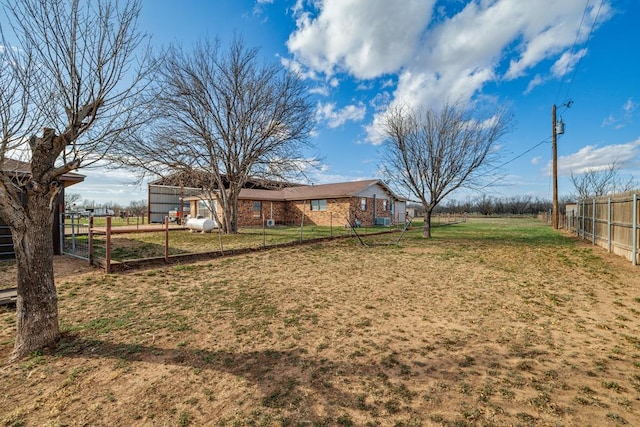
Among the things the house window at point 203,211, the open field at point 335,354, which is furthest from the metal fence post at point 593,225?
the house window at point 203,211

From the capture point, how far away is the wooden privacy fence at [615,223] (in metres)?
7.49

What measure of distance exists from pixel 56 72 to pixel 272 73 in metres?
13.7

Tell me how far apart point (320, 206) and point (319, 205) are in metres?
0.14

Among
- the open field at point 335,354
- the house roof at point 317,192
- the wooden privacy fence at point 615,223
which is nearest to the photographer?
the open field at point 335,354

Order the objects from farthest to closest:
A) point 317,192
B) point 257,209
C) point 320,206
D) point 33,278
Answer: point 317,192 < point 320,206 < point 257,209 < point 33,278

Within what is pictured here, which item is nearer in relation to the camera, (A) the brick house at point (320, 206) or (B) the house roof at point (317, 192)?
(A) the brick house at point (320, 206)

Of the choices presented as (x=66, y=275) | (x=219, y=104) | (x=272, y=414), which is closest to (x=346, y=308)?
(x=272, y=414)

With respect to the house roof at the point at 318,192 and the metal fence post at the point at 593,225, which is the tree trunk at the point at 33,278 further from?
the house roof at the point at 318,192

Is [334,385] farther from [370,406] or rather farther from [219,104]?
[219,104]

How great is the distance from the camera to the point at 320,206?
24094 mm

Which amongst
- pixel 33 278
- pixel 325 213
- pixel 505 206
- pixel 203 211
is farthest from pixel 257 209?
pixel 505 206

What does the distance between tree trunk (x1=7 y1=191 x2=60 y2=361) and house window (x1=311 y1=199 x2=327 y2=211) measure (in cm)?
2062

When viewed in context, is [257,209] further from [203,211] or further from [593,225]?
[593,225]

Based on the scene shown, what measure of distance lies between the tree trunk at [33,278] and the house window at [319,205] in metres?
20.6
